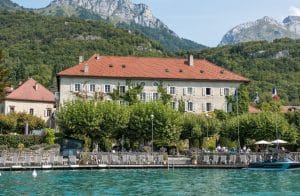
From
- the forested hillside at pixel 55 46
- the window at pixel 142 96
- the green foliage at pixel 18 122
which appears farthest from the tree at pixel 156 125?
the forested hillside at pixel 55 46

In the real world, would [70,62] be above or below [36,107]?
above

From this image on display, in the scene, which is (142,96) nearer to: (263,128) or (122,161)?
(263,128)

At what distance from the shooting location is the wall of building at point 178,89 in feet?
274

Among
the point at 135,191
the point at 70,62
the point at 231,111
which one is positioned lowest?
the point at 135,191

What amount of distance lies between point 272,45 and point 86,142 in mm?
131927

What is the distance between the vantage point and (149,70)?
8700 cm

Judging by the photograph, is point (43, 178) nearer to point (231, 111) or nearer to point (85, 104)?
point (85, 104)

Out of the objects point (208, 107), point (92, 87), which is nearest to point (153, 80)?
point (92, 87)

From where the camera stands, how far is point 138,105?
241 feet

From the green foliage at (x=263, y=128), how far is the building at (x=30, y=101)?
1258 inches

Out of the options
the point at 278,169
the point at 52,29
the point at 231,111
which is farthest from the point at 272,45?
the point at 278,169

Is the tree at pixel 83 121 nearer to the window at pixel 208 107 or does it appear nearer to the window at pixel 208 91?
the window at pixel 208 91

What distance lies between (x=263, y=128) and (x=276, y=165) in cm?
1445

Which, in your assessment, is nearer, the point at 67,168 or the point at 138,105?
the point at 67,168
